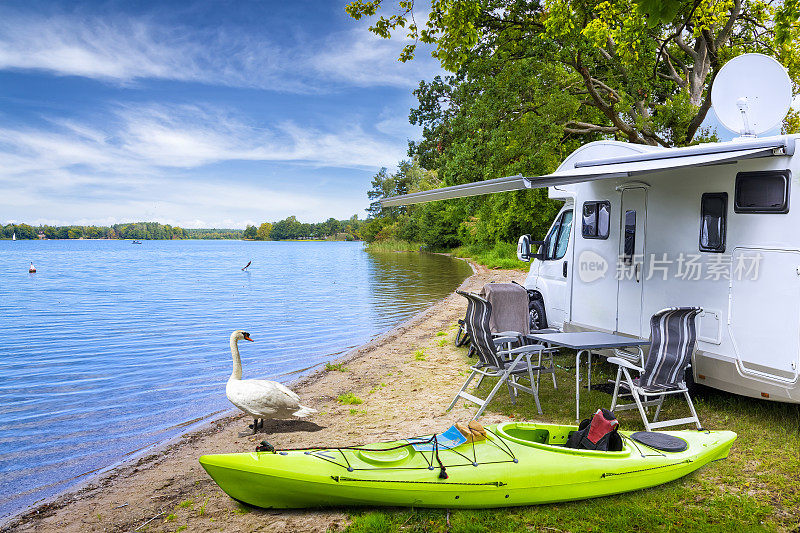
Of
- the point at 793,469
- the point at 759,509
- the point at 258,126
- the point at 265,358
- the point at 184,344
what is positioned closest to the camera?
the point at 759,509

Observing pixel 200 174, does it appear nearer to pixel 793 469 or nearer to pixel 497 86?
pixel 497 86

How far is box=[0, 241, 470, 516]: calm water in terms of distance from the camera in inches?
277

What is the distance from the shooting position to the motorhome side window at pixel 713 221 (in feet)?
19.2

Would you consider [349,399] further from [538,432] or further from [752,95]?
[752,95]

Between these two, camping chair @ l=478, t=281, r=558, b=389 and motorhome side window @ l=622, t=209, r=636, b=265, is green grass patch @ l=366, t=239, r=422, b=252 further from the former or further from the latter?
motorhome side window @ l=622, t=209, r=636, b=265

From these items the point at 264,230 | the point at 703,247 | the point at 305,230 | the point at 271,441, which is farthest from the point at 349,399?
the point at 264,230

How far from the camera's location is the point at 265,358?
39.1 ft

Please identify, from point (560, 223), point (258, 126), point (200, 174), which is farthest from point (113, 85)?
point (560, 223)

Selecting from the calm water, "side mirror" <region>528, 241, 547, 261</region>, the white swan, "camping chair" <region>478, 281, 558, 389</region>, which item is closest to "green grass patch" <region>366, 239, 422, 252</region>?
the calm water

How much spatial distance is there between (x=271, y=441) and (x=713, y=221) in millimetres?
5809

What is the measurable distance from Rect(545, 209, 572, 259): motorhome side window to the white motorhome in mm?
519

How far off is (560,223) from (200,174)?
90.7m

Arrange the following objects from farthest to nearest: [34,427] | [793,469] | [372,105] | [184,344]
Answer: [372,105] → [184,344] → [34,427] → [793,469]

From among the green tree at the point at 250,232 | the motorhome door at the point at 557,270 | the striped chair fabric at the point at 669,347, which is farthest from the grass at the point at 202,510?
the green tree at the point at 250,232
